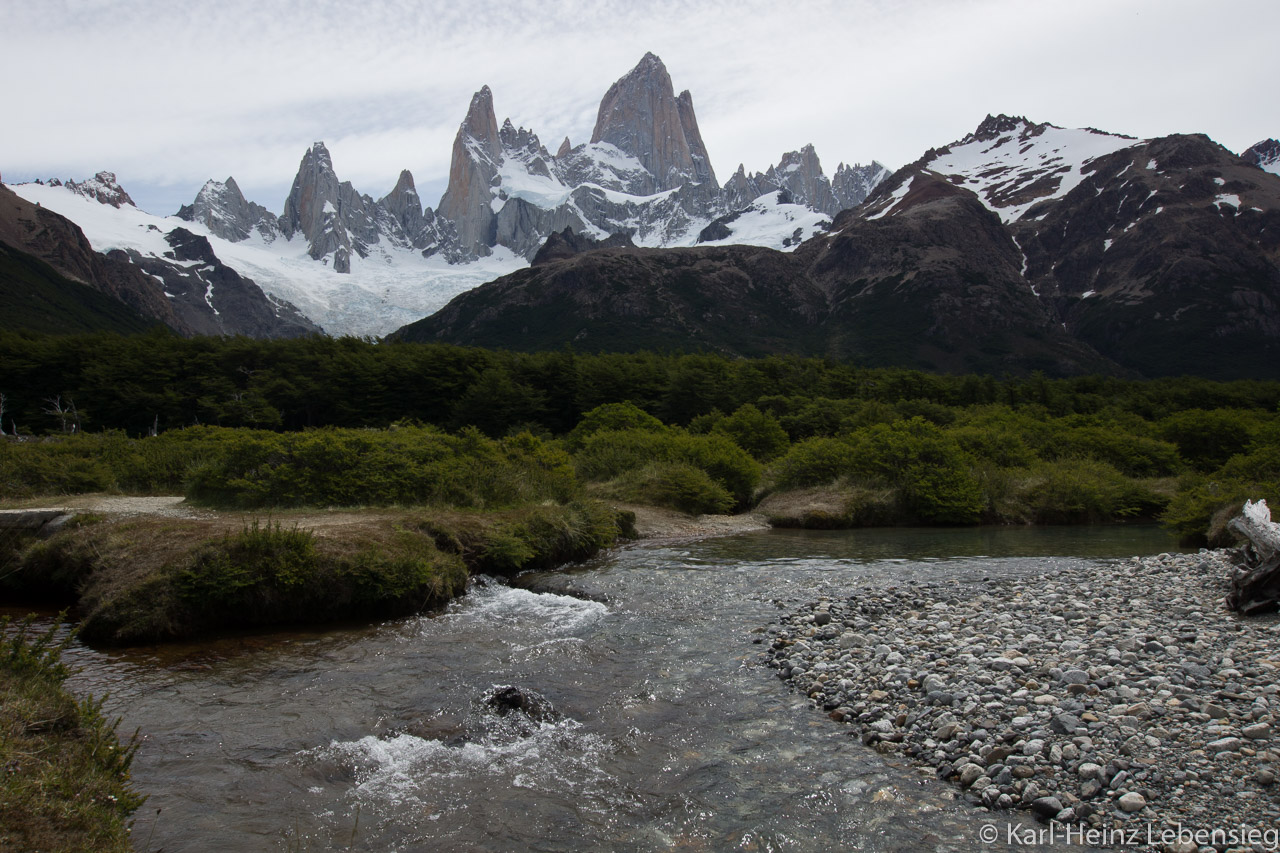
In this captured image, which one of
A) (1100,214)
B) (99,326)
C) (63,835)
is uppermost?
(1100,214)

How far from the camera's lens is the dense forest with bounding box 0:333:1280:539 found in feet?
78.0

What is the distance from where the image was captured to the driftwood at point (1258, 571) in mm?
11117

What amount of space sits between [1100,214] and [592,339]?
149874 millimetres

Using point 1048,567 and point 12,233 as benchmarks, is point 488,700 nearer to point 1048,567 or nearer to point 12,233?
point 1048,567

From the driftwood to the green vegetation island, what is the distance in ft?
36.1

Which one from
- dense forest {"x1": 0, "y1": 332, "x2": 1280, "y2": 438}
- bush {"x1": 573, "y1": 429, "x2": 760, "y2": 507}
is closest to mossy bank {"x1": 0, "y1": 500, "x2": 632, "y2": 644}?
bush {"x1": 573, "y1": 429, "x2": 760, "y2": 507}

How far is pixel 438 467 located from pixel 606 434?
50.5ft

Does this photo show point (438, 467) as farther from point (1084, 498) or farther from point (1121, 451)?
point (1121, 451)

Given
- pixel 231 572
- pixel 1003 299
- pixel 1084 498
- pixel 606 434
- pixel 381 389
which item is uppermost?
pixel 1003 299

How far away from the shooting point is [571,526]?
2117cm

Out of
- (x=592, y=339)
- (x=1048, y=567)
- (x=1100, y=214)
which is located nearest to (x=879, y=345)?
(x=592, y=339)

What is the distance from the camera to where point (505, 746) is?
27.3 ft

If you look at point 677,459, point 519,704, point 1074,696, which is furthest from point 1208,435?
point 519,704
